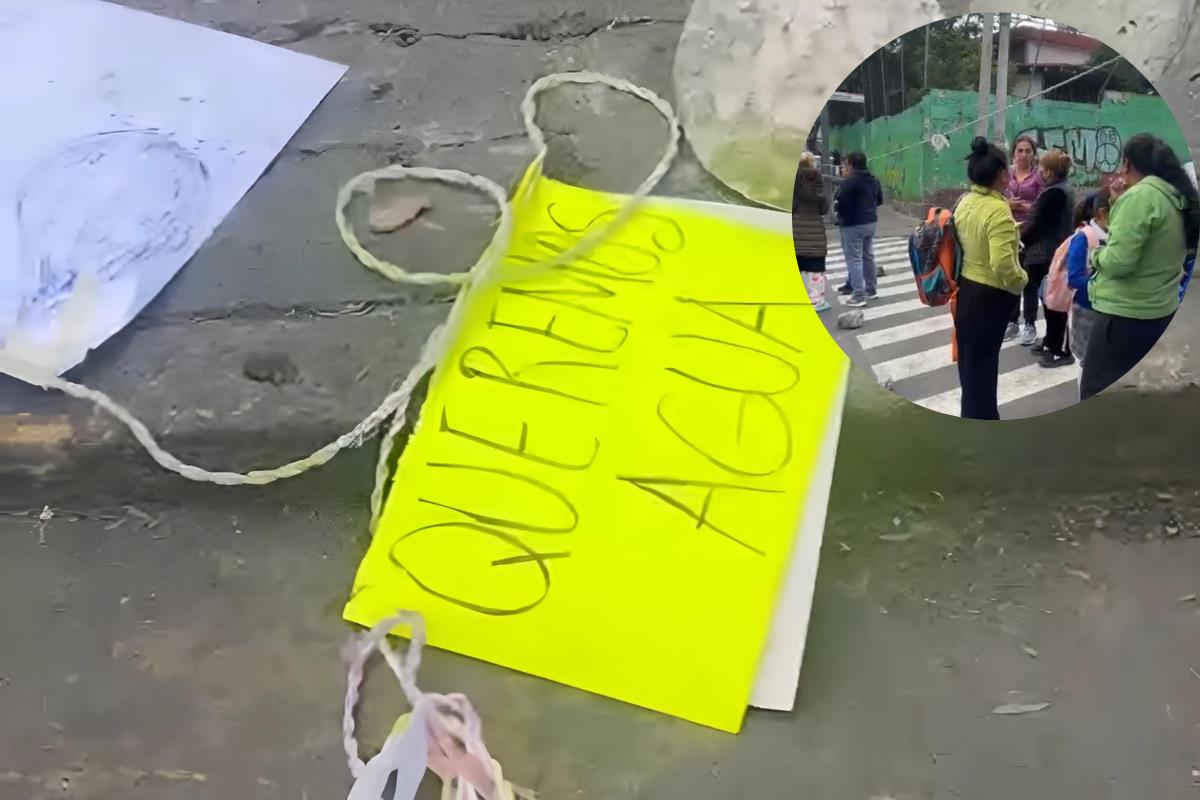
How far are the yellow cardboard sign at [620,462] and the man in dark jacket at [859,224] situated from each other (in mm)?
25

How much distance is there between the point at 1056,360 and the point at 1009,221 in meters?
0.06

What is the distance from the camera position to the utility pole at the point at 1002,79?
35cm

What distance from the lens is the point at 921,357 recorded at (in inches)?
14.2

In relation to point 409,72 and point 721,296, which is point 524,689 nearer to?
point 721,296

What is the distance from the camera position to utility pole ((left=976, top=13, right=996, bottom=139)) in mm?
354

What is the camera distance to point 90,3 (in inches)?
16.8

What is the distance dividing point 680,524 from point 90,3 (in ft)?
1.33

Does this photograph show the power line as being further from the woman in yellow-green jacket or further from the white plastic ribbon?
the white plastic ribbon

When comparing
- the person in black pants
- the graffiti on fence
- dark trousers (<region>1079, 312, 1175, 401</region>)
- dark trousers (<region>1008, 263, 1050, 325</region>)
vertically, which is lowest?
dark trousers (<region>1079, 312, 1175, 401</region>)

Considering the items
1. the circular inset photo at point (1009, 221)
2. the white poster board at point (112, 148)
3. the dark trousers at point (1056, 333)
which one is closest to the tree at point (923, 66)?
the circular inset photo at point (1009, 221)

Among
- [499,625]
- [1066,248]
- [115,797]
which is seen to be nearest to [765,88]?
[1066,248]

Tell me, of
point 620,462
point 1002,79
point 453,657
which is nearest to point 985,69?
point 1002,79

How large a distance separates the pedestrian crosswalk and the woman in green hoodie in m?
0.02

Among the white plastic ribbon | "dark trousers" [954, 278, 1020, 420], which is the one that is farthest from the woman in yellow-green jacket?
the white plastic ribbon
